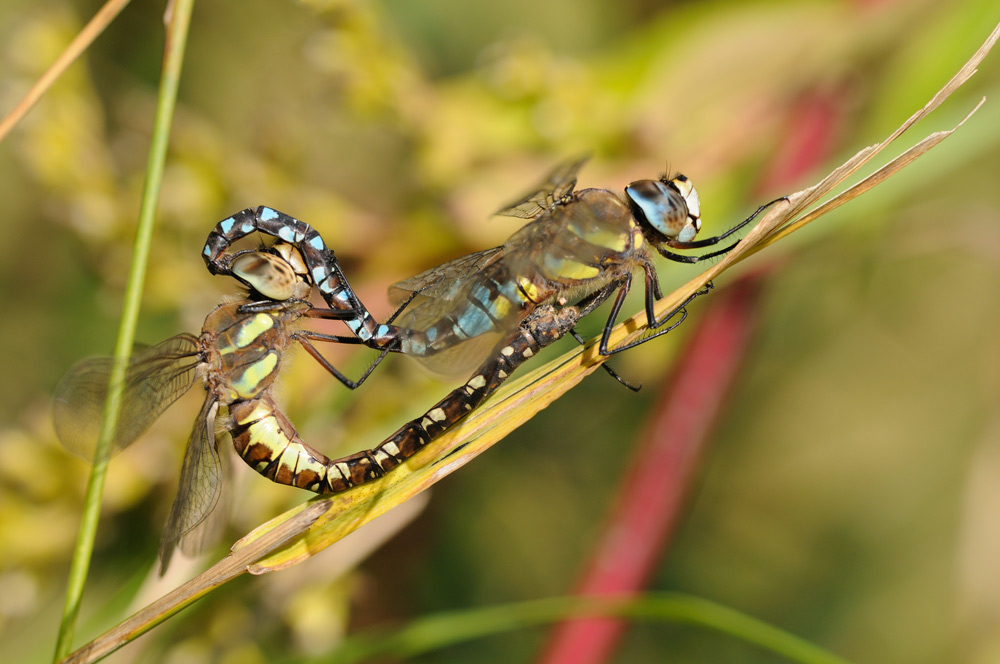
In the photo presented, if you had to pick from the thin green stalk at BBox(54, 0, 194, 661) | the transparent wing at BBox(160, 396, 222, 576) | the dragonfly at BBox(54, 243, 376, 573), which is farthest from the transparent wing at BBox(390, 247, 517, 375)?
the thin green stalk at BBox(54, 0, 194, 661)

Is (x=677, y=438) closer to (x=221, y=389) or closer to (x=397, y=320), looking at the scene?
(x=397, y=320)

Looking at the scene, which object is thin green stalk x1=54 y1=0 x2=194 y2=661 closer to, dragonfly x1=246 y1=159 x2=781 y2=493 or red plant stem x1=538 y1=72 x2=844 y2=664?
dragonfly x1=246 y1=159 x2=781 y2=493

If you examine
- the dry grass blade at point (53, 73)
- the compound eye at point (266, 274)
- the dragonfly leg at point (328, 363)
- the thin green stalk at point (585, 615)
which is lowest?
the thin green stalk at point (585, 615)

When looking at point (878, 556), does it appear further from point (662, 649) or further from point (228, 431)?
point (228, 431)

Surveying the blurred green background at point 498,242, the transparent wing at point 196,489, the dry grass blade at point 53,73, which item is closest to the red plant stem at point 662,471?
the blurred green background at point 498,242

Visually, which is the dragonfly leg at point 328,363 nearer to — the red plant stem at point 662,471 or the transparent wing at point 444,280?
the transparent wing at point 444,280

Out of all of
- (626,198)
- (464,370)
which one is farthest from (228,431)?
(626,198)
